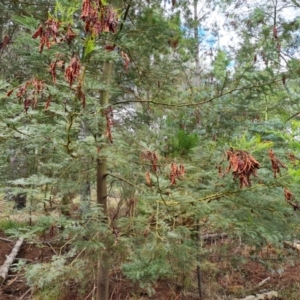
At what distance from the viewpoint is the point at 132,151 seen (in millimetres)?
2971

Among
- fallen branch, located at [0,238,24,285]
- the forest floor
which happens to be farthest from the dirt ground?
fallen branch, located at [0,238,24,285]

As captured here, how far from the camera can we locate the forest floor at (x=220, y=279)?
4.29m

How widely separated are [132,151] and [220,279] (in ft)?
11.5

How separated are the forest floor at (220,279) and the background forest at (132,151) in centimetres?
6

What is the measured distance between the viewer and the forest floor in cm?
429

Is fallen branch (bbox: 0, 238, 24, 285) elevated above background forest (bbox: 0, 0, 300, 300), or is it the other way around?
background forest (bbox: 0, 0, 300, 300)

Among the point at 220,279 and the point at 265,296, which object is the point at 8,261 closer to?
the point at 220,279

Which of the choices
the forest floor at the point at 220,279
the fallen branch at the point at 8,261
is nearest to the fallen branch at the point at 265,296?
the forest floor at the point at 220,279

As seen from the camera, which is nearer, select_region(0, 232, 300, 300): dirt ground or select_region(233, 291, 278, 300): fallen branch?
select_region(0, 232, 300, 300): dirt ground

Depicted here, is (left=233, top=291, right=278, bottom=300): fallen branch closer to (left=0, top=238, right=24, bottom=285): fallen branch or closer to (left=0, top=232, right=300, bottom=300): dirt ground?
(left=0, top=232, right=300, bottom=300): dirt ground

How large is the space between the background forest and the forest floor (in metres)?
0.06

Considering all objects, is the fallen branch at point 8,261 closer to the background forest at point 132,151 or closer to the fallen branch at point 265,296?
→ the background forest at point 132,151

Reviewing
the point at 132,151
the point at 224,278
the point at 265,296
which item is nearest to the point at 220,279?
the point at 224,278

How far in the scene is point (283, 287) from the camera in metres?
5.09
